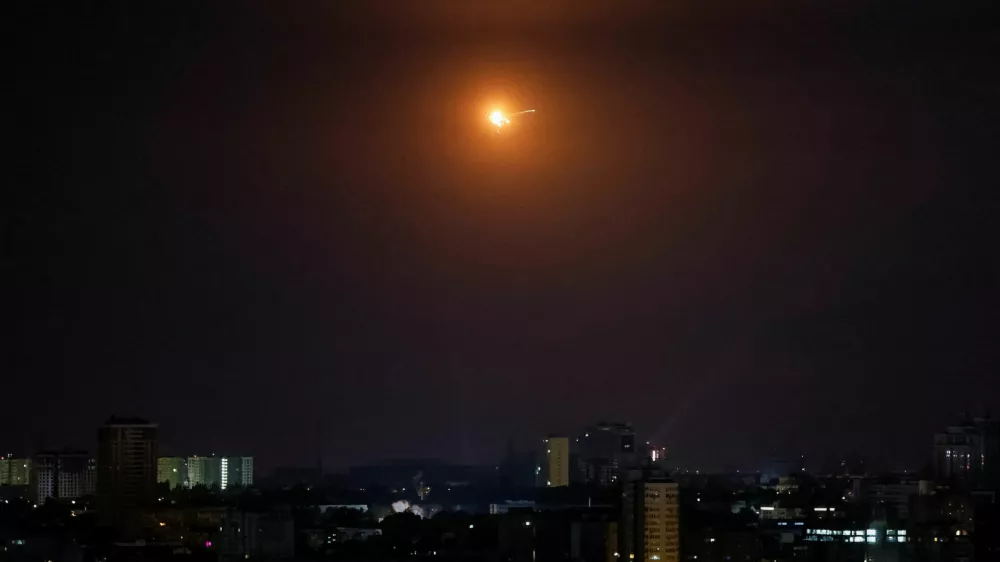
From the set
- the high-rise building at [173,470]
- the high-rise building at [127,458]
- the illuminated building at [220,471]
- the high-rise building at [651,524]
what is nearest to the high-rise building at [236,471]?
the illuminated building at [220,471]

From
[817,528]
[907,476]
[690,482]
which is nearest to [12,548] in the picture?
[817,528]

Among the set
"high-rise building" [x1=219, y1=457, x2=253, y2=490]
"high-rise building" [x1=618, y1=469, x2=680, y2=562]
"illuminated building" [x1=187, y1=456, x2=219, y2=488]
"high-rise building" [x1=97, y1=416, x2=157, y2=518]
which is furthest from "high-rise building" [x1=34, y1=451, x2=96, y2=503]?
→ "high-rise building" [x1=618, y1=469, x2=680, y2=562]

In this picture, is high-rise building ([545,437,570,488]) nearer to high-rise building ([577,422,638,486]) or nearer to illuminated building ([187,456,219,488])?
high-rise building ([577,422,638,486])

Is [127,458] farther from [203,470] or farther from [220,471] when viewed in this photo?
[220,471]

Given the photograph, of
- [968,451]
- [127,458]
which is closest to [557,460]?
[968,451]

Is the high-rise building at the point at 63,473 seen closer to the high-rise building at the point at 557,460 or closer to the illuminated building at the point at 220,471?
the illuminated building at the point at 220,471
